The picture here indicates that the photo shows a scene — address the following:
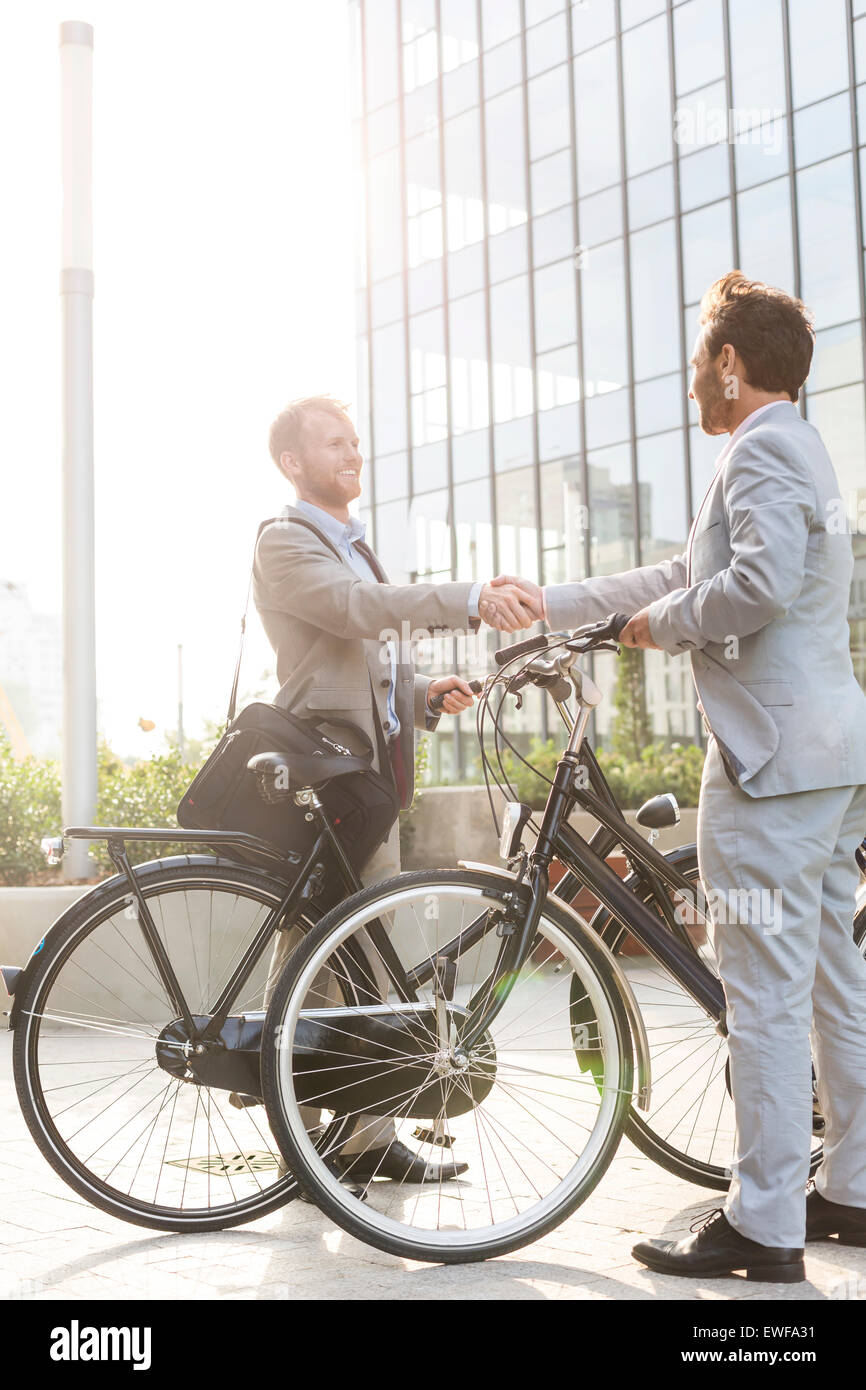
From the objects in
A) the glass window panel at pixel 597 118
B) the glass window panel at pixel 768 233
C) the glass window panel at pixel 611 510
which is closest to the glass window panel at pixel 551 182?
the glass window panel at pixel 597 118

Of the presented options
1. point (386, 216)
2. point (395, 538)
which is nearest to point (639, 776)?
point (395, 538)

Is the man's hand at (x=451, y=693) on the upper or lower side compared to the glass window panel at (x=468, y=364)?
lower

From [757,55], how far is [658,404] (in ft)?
18.7

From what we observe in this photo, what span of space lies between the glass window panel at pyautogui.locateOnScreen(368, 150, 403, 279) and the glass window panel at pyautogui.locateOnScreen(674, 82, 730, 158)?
7969 mm

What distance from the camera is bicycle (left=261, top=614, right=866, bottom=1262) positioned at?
3.04m

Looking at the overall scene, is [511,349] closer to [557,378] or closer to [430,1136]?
[557,378]

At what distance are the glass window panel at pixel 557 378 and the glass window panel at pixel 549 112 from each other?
13.2 feet

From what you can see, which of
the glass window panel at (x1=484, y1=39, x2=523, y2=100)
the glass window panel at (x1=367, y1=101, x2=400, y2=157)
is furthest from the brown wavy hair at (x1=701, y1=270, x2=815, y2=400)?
the glass window panel at (x1=367, y1=101, x2=400, y2=157)

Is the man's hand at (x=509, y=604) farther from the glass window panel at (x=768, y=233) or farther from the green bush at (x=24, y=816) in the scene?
the glass window panel at (x=768, y=233)

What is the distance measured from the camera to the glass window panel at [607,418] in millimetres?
25078

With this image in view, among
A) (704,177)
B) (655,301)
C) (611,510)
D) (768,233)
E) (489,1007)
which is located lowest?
(489,1007)

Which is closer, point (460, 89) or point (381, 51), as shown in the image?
point (460, 89)

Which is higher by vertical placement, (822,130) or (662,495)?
(822,130)

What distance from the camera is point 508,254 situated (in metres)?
28.0
